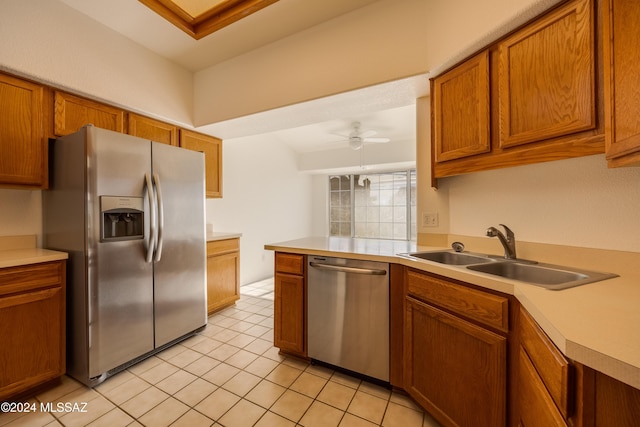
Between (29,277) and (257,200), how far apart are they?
3.08m

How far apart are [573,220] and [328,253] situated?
4.53 ft

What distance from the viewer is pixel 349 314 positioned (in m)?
1.79

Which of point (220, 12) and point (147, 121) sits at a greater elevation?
point (220, 12)

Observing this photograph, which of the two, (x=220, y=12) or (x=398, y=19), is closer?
(x=398, y=19)

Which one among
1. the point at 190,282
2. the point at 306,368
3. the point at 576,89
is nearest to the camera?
the point at 576,89

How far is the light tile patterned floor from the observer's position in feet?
4.77

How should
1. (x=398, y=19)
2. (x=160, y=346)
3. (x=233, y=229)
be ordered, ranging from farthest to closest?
(x=233, y=229), (x=160, y=346), (x=398, y=19)

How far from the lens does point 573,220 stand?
1.38m

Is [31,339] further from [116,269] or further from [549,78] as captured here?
[549,78]

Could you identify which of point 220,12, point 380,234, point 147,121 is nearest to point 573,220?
point 220,12

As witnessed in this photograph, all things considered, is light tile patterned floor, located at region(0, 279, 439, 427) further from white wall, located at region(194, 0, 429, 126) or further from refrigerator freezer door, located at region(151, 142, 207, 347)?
white wall, located at region(194, 0, 429, 126)

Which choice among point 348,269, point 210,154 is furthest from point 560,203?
point 210,154

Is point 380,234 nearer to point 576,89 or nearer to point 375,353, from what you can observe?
point 375,353

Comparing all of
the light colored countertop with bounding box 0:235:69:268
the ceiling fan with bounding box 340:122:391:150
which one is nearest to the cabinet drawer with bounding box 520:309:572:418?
the light colored countertop with bounding box 0:235:69:268
